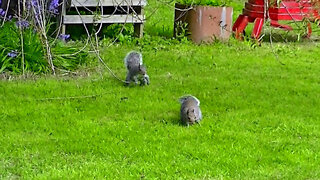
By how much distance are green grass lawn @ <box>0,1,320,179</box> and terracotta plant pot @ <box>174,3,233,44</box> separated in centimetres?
117

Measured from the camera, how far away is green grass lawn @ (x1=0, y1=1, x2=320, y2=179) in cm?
474

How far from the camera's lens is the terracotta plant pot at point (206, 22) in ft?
31.4

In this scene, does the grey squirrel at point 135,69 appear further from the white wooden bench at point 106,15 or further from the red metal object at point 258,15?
the red metal object at point 258,15

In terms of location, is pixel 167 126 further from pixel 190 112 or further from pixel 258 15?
pixel 258 15

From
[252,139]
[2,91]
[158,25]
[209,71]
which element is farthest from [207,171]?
[158,25]

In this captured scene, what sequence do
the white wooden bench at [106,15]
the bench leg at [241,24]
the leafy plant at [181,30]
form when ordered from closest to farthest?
the white wooden bench at [106,15]
the leafy plant at [181,30]
the bench leg at [241,24]

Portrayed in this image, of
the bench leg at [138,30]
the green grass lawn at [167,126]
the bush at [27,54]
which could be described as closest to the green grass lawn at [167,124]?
the green grass lawn at [167,126]

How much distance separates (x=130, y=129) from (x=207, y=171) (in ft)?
3.67

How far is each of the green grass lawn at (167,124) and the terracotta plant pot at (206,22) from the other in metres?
1.17

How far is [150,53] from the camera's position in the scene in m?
8.87

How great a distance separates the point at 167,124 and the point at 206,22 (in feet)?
13.5

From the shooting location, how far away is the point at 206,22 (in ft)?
31.4

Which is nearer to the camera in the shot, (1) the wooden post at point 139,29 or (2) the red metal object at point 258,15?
(1) the wooden post at point 139,29

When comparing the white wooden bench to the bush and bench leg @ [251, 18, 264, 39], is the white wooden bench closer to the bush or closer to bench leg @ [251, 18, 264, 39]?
the bush
